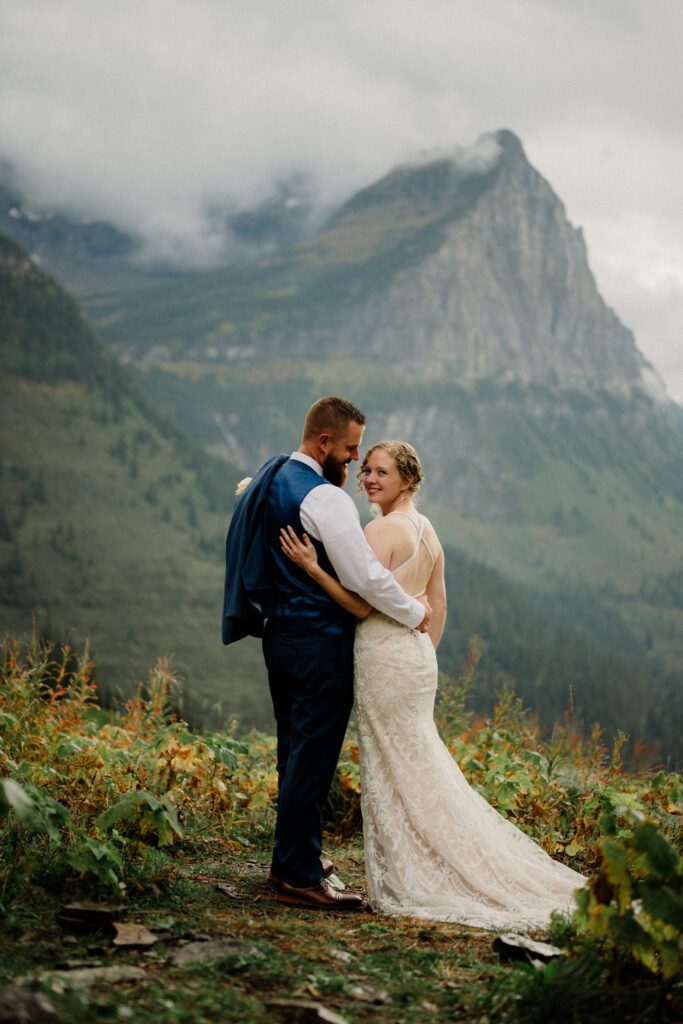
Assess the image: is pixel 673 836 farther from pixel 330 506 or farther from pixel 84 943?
pixel 84 943

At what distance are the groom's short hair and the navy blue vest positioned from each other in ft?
0.82

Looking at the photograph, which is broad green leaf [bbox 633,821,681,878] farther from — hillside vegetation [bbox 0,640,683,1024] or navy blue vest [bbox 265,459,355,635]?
navy blue vest [bbox 265,459,355,635]

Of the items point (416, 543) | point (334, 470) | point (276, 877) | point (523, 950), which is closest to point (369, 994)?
point (523, 950)

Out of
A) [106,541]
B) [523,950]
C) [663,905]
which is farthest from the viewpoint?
[106,541]

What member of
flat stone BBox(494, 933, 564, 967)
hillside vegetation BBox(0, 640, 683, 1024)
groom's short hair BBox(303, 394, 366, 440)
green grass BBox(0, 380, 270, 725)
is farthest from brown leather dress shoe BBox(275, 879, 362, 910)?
green grass BBox(0, 380, 270, 725)

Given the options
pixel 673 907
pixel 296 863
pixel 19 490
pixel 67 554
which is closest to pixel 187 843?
pixel 296 863

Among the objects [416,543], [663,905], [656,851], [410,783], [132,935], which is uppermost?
[416,543]

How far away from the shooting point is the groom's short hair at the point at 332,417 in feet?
17.4

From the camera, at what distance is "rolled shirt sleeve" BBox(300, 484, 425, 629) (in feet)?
17.0

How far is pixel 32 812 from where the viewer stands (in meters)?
3.90

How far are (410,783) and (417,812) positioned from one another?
0.52 feet

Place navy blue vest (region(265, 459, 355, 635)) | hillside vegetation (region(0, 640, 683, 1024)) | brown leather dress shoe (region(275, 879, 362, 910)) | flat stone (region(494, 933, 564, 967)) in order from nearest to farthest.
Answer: hillside vegetation (region(0, 640, 683, 1024)) → flat stone (region(494, 933, 564, 967)) → brown leather dress shoe (region(275, 879, 362, 910)) → navy blue vest (region(265, 459, 355, 635))

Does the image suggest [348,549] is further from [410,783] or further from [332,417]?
[410,783]

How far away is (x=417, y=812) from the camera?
18.0ft
